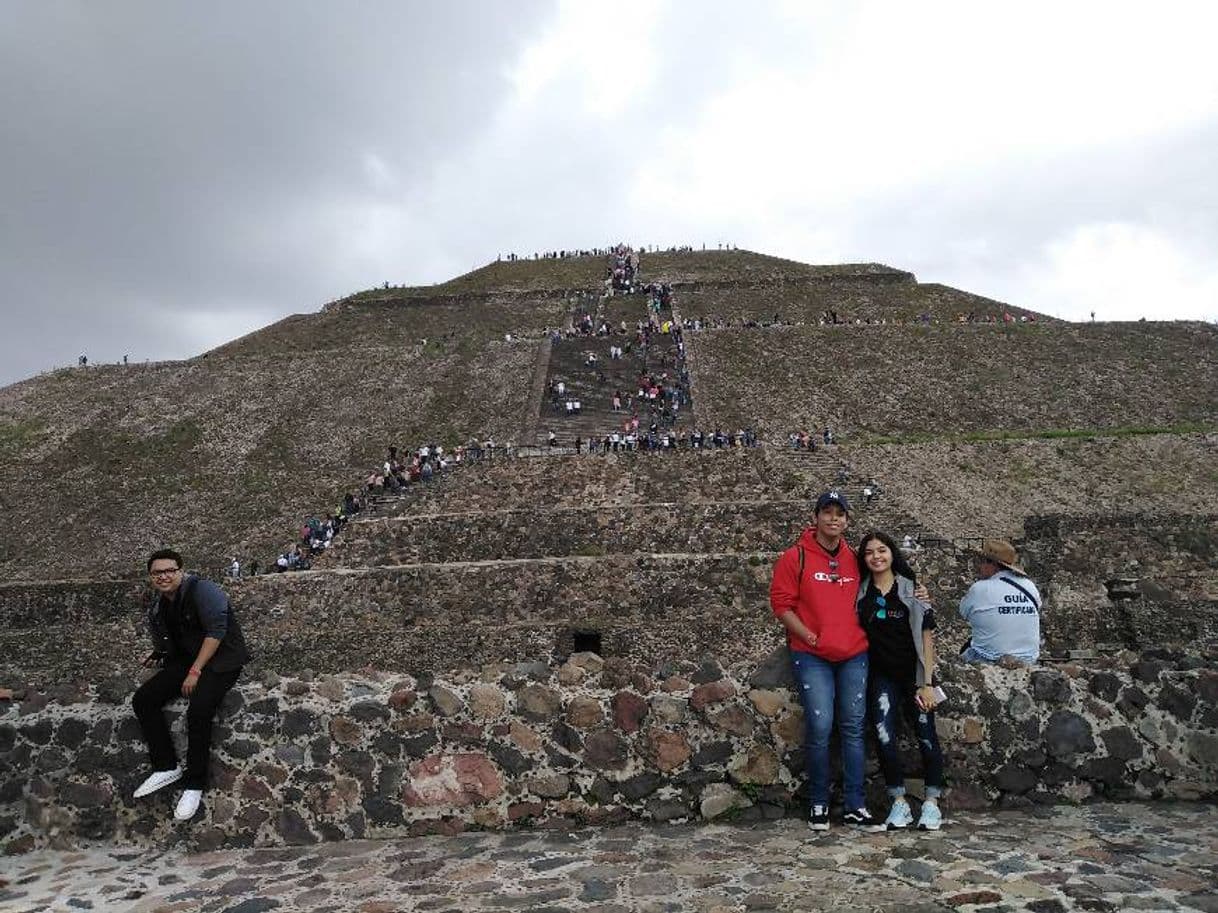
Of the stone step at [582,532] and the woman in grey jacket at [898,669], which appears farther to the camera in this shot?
the stone step at [582,532]

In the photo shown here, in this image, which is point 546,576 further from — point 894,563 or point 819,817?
point 819,817

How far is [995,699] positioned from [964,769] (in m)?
0.47

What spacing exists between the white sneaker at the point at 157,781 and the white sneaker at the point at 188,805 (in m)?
0.13

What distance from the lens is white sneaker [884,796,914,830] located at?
17.4ft

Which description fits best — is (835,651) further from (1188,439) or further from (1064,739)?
(1188,439)

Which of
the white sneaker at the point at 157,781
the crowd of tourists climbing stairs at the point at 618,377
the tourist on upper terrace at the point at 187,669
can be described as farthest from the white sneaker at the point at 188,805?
the crowd of tourists climbing stairs at the point at 618,377

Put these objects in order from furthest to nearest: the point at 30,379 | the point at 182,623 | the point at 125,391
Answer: the point at 30,379, the point at 125,391, the point at 182,623

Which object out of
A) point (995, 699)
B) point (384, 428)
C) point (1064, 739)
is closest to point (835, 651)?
point (995, 699)

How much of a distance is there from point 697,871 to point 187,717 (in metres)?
3.22

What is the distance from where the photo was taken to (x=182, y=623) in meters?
5.84

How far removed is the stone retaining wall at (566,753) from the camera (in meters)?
5.52

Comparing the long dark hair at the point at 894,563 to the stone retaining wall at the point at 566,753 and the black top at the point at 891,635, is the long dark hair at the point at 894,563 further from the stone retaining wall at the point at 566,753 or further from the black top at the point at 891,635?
the stone retaining wall at the point at 566,753

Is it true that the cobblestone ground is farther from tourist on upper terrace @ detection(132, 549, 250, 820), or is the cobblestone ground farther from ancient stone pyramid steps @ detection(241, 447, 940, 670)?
ancient stone pyramid steps @ detection(241, 447, 940, 670)

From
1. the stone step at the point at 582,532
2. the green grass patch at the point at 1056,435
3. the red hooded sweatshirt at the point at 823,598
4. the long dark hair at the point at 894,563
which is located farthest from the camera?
the green grass patch at the point at 1056,435
